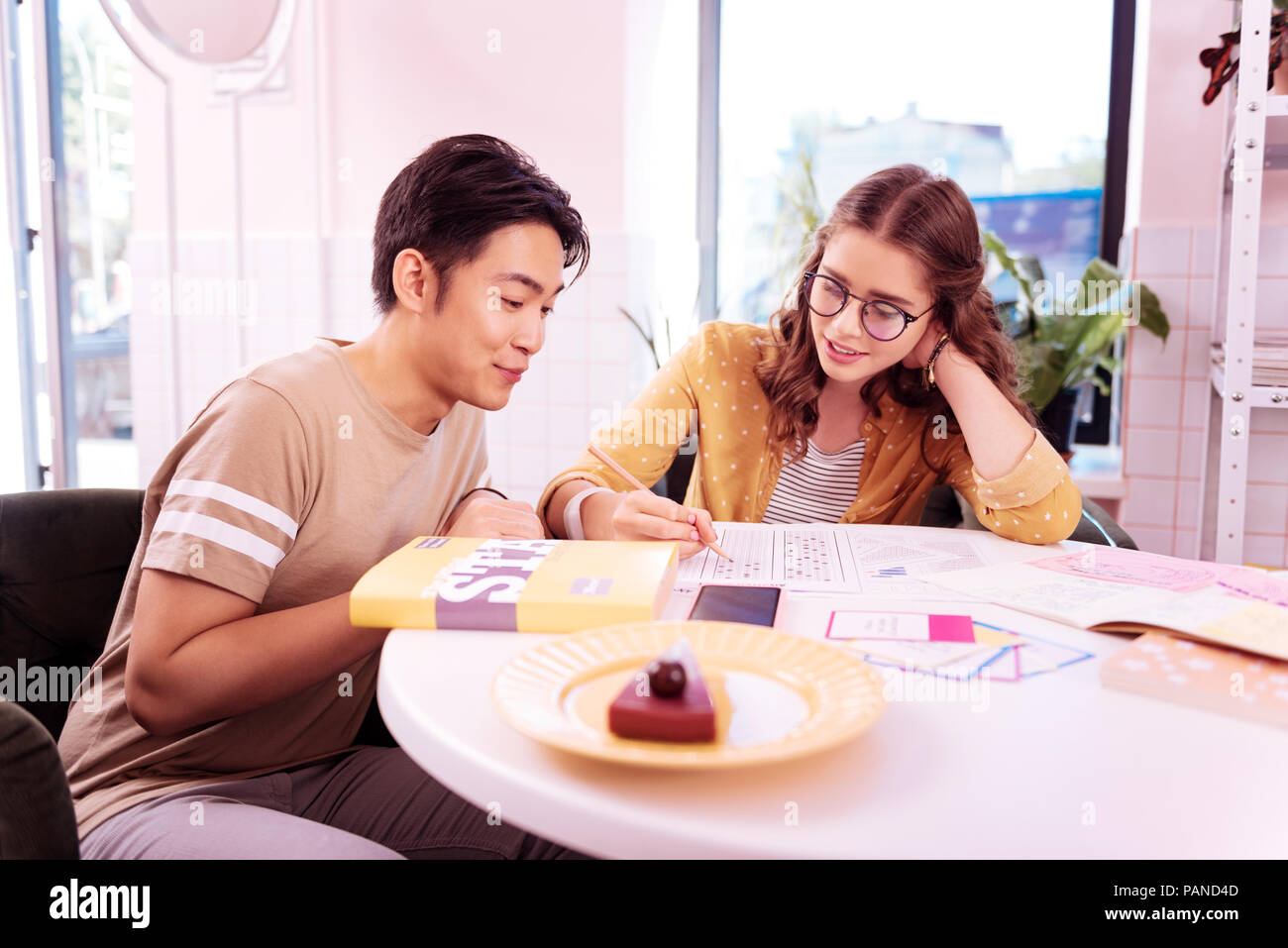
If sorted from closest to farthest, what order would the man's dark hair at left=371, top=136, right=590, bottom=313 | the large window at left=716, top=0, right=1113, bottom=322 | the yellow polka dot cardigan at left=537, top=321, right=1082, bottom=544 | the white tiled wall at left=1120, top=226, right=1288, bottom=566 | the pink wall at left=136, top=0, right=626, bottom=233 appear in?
the man's dark hair at left=371, top=136, right=590, bottom=313 < the yellow polka dot cardigan at left=537, top=321, right=1082, bottom=544 < the white tiled wall at left=1120, top=226, right=1288, bottom=566 < the pink wall at left=136, top=0, right=626, bottom=233 < the large window at left=716, top=0, right=1113, bottom=322

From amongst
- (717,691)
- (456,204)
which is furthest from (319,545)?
(717,691)

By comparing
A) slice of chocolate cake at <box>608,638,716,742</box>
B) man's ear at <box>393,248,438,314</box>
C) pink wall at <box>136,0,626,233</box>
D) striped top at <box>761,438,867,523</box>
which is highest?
pink wall at <box>136,0,626,233</box>

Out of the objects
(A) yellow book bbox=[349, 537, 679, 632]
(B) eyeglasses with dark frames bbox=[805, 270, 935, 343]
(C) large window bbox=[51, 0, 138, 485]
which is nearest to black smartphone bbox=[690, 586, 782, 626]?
(A) yellow book bbox=[349, 537, 679, 632]

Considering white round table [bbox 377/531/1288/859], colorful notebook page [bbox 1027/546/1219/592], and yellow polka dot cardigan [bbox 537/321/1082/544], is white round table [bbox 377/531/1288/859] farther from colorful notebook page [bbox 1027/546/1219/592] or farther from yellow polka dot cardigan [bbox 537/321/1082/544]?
yellow polka dot cardigan [bbox 537/321/1082/544]

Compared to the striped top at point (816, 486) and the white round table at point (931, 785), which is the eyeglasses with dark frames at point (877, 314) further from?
the white round table at point (931, 785)

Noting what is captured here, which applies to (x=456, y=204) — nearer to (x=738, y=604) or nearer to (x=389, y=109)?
(x=738, y=604)

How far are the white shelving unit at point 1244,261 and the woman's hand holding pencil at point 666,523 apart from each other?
5.15 feet

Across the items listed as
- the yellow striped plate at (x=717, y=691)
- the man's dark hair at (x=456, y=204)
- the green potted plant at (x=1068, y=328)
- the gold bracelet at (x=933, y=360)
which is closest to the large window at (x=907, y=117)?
the green potted plant at (x=1068, y=328)

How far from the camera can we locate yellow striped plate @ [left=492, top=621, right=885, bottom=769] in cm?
63

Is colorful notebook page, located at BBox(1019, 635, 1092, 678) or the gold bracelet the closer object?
colorful notebook page, located at BBox(1019, 635, 1092, 678)

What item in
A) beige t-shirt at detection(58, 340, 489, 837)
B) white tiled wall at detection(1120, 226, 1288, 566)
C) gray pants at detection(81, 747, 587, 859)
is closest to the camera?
gray pants at detection(81, 747, 587, 859)

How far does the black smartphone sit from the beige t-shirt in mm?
420

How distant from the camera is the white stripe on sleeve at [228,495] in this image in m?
1.00
